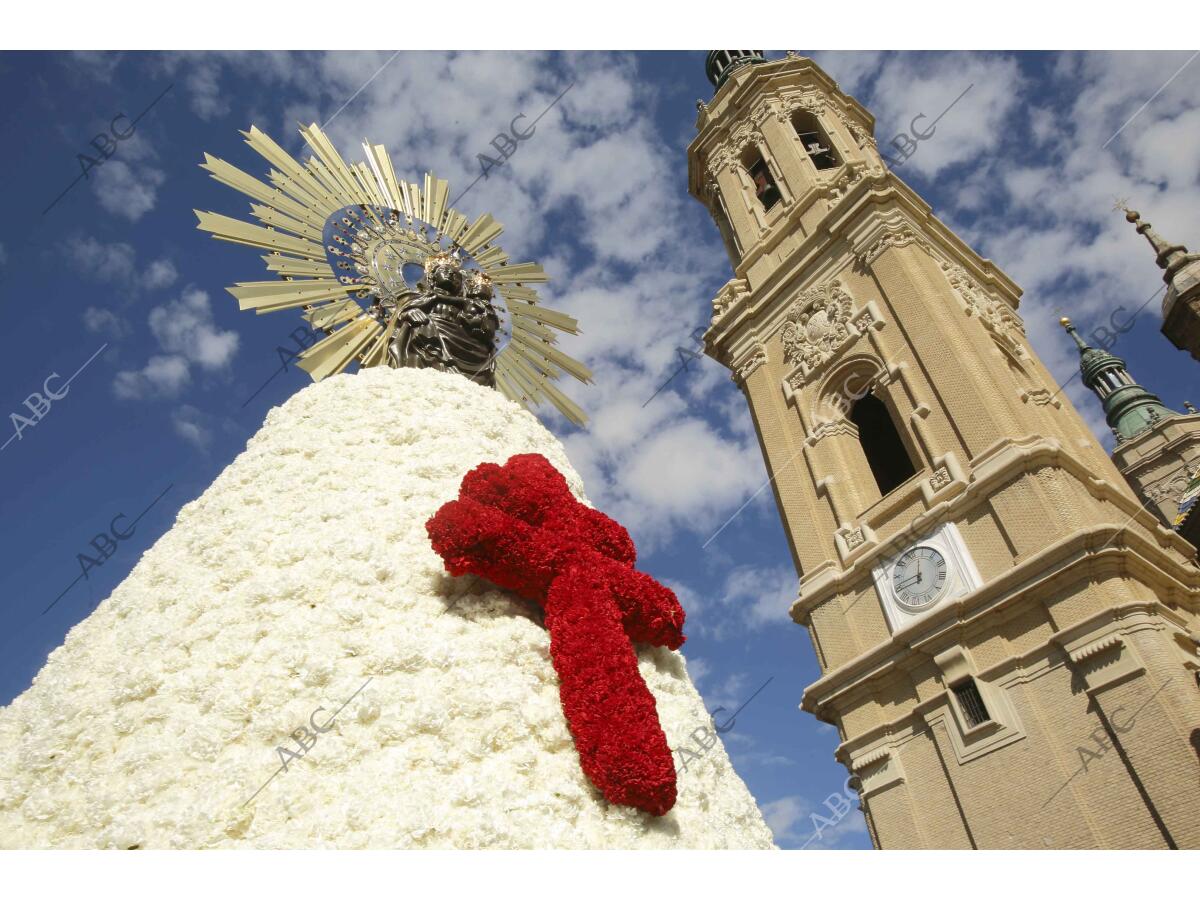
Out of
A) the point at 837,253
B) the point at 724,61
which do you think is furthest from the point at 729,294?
the point at 724,61

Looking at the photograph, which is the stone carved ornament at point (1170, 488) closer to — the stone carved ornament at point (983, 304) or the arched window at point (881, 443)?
the stone carved ornament at point (983, 304)

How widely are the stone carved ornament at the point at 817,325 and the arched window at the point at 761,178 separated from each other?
489 cm

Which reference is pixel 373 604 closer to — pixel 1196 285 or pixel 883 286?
pixel 883 286

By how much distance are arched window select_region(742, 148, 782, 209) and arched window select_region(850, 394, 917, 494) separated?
7316 millimetres

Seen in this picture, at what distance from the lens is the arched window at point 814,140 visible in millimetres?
20156

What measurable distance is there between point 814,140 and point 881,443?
1021cm

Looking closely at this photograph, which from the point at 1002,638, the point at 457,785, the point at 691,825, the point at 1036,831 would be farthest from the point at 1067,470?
the point at 457,785

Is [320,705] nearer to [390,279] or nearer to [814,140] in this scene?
[390,279]

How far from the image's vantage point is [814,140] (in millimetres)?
21516

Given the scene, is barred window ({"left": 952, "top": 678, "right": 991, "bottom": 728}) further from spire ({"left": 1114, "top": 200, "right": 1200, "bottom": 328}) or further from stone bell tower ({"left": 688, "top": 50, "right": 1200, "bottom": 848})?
spire ({"left": 1114, "top": 200, "right": 1200, "bottom": 328})

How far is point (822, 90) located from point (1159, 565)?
16.1 metres

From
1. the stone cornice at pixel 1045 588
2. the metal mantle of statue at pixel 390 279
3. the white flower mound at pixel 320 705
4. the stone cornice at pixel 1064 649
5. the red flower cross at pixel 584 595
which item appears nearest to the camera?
the white flower mound at pixel 320 705

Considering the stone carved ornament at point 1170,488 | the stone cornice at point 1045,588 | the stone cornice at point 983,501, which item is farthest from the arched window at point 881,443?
the stone carved ornament at point 1170,488

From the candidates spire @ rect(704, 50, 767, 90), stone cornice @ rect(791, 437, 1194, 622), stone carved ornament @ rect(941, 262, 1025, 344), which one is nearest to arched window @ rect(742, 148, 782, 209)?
spire @ rect(704, 50, 767, 90)
